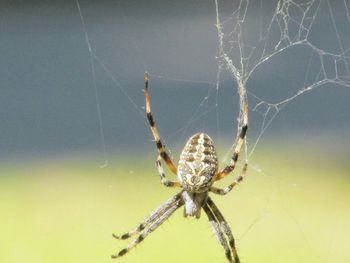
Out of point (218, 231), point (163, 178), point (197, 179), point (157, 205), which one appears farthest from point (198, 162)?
point (157, 205)

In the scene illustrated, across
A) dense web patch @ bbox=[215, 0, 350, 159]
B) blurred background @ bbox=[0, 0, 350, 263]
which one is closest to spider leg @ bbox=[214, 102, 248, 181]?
blurred background @ bbox=[0, 0, 350, 263]

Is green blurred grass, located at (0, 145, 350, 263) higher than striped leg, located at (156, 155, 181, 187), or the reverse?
striped leg, located at (156, 155, 181, 187)

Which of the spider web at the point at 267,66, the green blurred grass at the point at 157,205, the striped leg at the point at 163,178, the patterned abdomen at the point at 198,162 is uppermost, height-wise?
the patterned abdomen at the point at 198,162

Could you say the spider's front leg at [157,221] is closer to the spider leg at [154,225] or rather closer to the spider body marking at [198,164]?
the spider leg at [154,225]

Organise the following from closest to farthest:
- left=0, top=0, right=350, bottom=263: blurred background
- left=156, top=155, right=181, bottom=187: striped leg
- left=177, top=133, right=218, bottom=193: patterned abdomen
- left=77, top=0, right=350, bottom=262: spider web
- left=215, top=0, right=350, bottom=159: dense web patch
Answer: left=177, top=133, right=218, bottom=193: patterned abdomen → left=156, top=155, right=181, bottom=187: striped leg → left=0, top=0, right=350, bottom=263: blurred background → left=215, top=0, right=350, bottom=159: dense web patch → left=77, top=0, right=350, bottom=262: spider web

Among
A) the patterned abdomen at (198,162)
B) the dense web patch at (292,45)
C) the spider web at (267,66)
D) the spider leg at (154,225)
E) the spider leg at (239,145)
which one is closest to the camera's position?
the patterned abdomen at (198,162)

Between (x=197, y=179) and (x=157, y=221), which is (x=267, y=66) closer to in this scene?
(x=157, y=221)

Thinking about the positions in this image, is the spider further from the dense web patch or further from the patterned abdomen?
the dense web patch

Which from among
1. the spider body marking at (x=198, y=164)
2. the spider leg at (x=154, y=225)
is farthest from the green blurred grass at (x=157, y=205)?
the spider body marking at (x=198, y=164)
